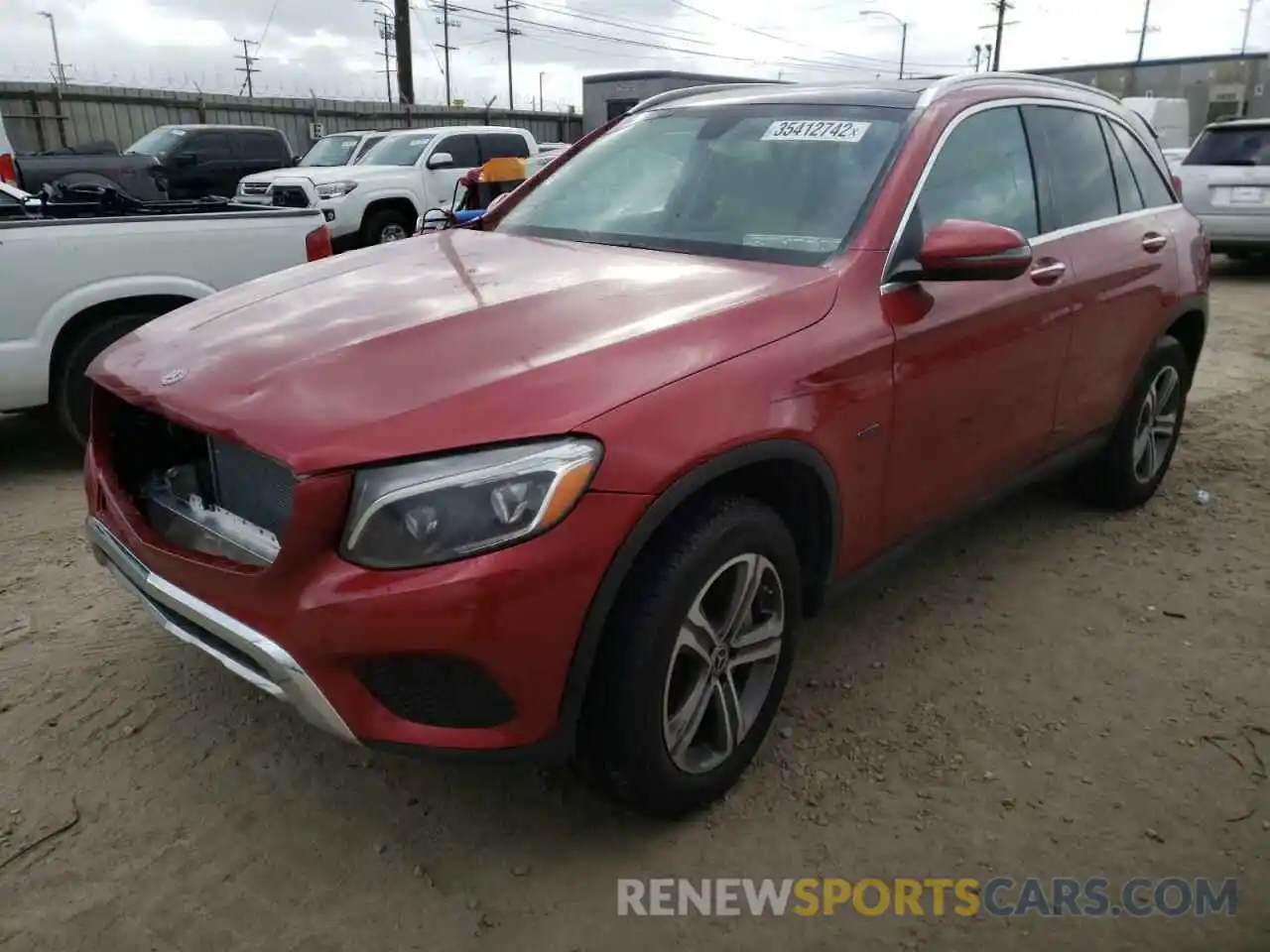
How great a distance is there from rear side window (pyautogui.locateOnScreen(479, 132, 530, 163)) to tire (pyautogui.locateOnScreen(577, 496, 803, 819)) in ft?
40.1

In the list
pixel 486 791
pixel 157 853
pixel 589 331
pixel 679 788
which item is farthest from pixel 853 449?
pixel 157 853

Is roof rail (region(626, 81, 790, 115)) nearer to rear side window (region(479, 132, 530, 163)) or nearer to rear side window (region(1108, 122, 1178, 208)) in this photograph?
rear side window (region(1108, 122, 1178, 208))

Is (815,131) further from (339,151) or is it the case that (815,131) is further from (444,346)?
(339,151)

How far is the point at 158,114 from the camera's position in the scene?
21.1 metres

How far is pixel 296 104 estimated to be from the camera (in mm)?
23094

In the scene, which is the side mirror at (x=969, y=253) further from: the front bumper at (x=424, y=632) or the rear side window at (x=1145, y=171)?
the rear side window at (x=1145, y=171)

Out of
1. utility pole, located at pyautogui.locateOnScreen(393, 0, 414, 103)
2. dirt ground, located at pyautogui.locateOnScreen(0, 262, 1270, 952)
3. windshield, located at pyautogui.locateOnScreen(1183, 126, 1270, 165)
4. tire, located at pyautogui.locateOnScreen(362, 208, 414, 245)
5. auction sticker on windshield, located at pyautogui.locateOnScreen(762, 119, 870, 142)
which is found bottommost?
dirt ground, located at pyautogui.locateOnScreen(0, 262, 1270, 952)

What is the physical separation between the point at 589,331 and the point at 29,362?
3434 millimetres

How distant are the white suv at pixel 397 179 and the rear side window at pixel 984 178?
9.06 metres

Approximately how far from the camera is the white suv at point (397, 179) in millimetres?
11828

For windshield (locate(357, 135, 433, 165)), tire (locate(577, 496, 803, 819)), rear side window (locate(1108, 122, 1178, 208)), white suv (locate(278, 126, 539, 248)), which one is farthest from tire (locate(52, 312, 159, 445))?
windshield (locate(357, 135, 433, 165))

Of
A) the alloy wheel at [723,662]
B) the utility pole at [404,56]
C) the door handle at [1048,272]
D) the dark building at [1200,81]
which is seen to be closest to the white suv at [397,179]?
the door handle at [1048,272]

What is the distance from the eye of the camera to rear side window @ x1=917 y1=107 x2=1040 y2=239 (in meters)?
2.97

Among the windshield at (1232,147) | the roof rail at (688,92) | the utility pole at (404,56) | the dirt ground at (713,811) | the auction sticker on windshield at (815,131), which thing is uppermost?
the utility pole at (404,56)
